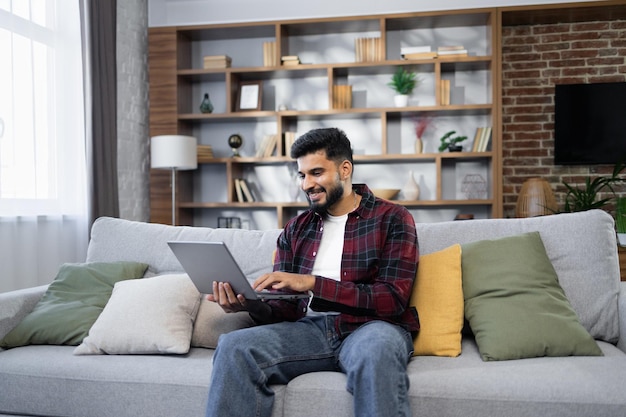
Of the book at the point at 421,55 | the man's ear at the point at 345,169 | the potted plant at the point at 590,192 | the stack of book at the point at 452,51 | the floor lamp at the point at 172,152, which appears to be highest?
the stack of book at the point at 452,51

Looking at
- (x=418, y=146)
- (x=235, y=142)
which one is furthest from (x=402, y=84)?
(x=235, y=142)

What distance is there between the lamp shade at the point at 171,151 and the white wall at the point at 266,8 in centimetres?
108

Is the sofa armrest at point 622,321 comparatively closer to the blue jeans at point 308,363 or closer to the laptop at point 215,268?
the blue jeans at point 308,363

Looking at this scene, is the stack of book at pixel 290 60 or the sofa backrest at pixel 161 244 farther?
the stack of book at pixel 290 60

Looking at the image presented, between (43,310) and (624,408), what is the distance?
6.21 ft

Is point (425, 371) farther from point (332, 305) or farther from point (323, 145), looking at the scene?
point (323, 145)

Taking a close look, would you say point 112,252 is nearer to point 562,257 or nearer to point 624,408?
point 562,257

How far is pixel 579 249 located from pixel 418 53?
2.87 m

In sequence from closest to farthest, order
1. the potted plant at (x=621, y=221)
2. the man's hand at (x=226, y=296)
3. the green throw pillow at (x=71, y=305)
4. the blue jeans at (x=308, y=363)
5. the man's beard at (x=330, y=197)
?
the blue jeans at (x=308, y=363)
the man's hand at (x=226, y=296)
the man's beard at (x=330, y=197)
the green throw pillow at (x=71, y=305)
the potted plant at (x=621, y=221)

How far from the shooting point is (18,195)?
3.58 m

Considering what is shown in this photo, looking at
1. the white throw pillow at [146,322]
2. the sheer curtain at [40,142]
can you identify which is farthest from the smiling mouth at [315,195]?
the sheer curtain at [40,142]

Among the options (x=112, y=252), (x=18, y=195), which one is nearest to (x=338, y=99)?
(x=18, y=195)

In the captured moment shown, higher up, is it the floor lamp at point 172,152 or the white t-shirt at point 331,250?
the floor lamp at point 172,152

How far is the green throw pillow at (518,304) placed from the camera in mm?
2010
